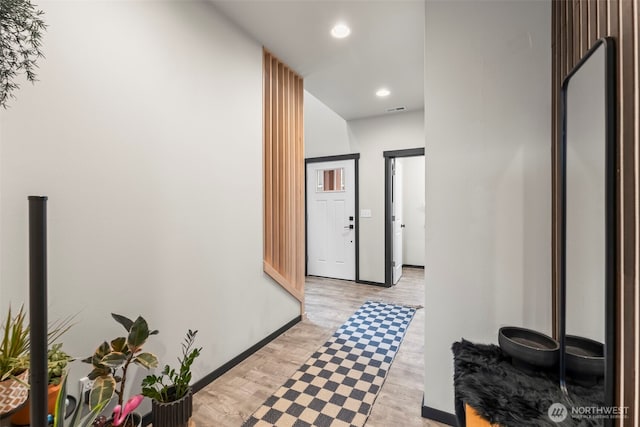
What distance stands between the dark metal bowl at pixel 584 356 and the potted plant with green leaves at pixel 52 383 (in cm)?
181

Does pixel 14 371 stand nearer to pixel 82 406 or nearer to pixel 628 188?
pixel 82 406

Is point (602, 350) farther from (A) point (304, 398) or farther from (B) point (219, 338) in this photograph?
(B) point (219, 338)

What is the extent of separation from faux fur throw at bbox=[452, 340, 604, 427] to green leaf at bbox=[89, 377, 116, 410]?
130 centimetres

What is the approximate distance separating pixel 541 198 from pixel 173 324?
2237 mm

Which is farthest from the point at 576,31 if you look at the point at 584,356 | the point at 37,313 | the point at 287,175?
the point at 287,175

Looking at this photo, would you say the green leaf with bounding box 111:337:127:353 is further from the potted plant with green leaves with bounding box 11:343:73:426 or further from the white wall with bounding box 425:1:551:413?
the white wall with bounding box 425:1:551:413

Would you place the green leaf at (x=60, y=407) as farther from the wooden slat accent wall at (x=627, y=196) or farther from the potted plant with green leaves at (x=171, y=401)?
the wooden slat accent wall at (x=627, y=196)

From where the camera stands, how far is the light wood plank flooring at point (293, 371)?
67.1 inches

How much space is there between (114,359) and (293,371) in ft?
4.35

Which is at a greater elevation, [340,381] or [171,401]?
[171,401]

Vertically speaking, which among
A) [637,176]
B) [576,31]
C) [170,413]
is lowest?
[170,413]

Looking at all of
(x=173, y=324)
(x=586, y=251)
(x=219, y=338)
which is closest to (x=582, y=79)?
(x=586, y=251)

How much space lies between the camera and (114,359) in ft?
3.89

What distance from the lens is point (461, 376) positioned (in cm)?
116
